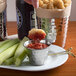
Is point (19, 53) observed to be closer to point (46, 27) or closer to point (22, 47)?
point (22, 47)

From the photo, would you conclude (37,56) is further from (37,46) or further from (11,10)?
(11,10)

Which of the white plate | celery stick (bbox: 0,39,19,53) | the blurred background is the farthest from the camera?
the blurred background

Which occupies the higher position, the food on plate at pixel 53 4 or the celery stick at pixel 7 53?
the food on plate at pixel 53 4

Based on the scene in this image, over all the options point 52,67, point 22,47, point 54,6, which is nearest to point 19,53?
point 22,47

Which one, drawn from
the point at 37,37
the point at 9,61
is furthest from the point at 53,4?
the point at 9,61

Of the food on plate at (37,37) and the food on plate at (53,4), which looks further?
the food on plate at (53,4)

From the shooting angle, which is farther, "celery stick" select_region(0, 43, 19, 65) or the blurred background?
the blurred background

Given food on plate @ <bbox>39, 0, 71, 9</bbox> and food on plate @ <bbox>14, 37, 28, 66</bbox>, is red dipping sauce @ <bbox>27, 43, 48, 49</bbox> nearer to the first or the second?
food on plate @ <bbox>14, 37, 28, 66</bbox>

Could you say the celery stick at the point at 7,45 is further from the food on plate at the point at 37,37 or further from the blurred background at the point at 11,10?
the blurred background at the point at 11,10

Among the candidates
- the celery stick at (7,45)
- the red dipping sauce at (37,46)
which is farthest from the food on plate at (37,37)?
the celery stick at (7,45)

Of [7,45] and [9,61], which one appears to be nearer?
[9,61]

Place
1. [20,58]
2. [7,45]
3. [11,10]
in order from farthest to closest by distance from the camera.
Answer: [11,10]
[7,45]
[20,58]

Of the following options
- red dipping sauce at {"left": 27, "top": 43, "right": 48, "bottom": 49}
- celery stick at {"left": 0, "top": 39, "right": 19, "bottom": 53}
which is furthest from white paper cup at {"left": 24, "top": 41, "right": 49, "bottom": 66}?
celery stick at {"left": 0, "top": 39, "right": 19, "bottom": 53}
